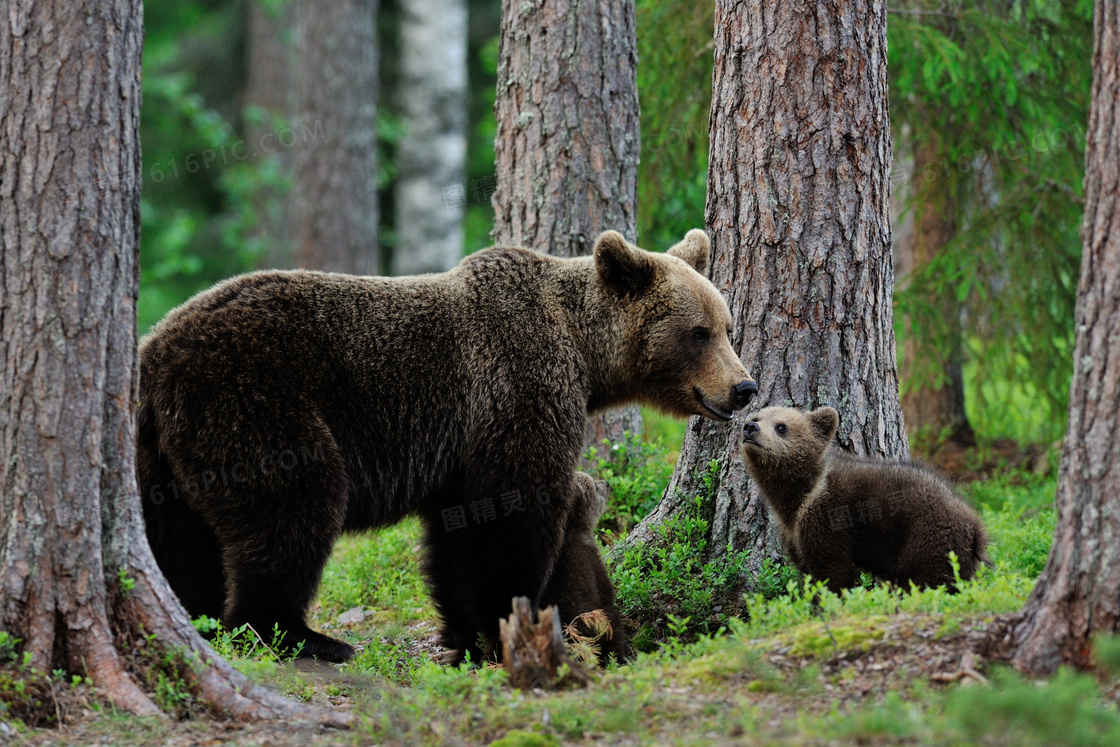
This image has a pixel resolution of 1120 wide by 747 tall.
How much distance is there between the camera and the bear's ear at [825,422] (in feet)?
19.5

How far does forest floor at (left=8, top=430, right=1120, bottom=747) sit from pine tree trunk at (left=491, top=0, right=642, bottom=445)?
4038mm

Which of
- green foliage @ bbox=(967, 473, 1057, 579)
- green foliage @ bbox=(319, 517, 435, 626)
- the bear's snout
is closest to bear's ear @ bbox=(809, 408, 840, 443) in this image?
the bear's snout

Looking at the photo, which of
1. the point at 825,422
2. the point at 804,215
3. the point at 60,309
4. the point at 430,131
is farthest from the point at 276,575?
→ the point at 430,131

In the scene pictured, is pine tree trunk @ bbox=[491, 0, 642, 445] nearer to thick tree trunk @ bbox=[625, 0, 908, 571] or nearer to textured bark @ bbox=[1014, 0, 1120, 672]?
thick tree trunk @ bbox=[625, 0, 908, 571]

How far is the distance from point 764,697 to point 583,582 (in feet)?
6.69

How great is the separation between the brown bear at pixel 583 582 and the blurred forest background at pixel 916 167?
4785mm

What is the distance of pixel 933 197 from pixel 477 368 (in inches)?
273

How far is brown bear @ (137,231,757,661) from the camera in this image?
555 centimetres

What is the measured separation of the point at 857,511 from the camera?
586 cm

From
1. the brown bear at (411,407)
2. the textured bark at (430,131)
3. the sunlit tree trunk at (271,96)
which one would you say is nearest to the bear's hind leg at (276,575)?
the brown bear at (411,407)

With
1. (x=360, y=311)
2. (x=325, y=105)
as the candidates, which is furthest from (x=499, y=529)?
(x=325, y=105)

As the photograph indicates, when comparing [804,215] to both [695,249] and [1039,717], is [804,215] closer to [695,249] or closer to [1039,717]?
[695,249]

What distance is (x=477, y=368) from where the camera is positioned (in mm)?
6047

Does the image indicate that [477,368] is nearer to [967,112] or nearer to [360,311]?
[360,311]
